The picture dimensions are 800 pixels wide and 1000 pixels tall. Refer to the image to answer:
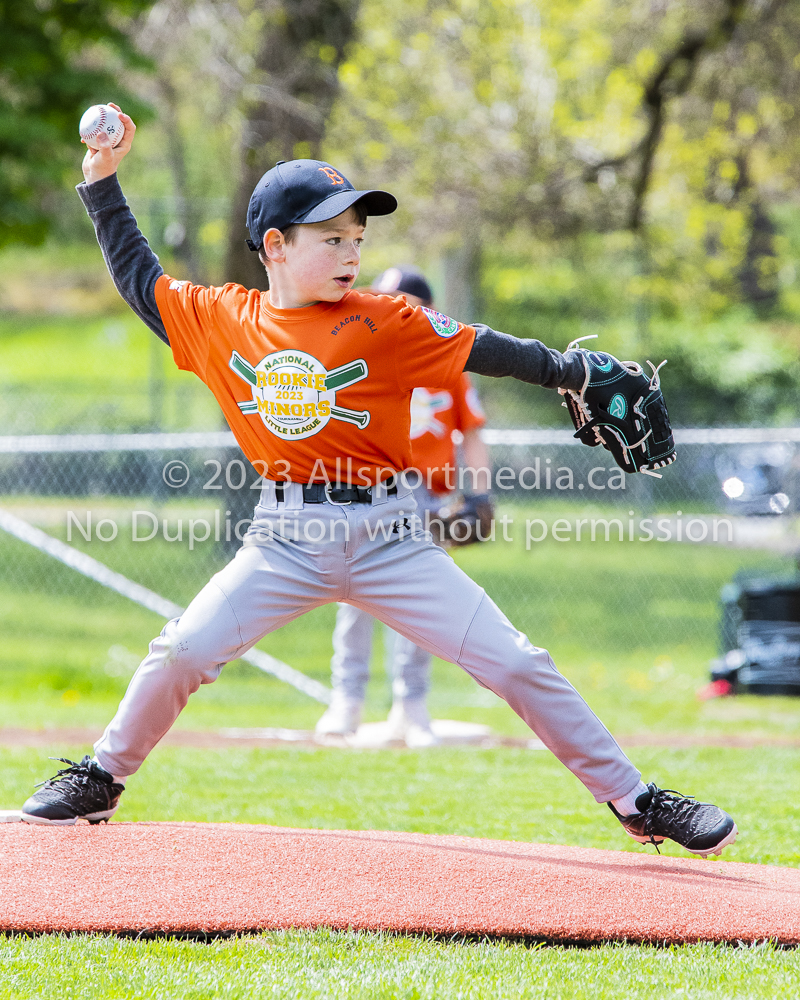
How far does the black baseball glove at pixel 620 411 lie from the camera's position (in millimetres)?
3516

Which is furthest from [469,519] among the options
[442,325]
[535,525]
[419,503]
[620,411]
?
[535,525]

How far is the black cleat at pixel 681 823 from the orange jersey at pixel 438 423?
2.47 metres

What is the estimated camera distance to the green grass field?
8.85ft

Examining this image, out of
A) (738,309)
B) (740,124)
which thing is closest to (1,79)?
(740,124)

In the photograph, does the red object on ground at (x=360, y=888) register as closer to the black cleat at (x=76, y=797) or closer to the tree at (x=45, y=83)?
the black cleat at (x=76, y=797)

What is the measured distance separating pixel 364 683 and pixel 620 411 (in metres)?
3.03

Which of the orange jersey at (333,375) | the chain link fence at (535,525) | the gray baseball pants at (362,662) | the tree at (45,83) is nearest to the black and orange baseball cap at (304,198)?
the orange jersey at (333,375)

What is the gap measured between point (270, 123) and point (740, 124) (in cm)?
597

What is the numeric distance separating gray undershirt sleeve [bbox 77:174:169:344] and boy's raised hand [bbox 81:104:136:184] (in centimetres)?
2

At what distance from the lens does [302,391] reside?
3383 mm

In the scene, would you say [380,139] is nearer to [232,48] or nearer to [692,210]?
[232,48]

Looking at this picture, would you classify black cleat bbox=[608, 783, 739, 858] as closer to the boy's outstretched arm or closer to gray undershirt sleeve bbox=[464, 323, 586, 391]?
gray undershirt sleeve bbox=[464, 323, 586, 391]

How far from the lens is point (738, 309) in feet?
85.7

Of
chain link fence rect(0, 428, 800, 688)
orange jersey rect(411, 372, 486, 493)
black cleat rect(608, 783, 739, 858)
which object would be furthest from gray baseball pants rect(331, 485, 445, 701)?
chain link fence rect(0, 428, 800, 688)
